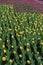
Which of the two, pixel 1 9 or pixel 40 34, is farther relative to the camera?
pixel 1 9

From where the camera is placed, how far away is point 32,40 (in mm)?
5922

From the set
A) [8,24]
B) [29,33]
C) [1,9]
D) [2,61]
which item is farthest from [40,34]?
[1,9]

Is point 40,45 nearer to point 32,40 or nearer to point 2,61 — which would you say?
point 32,40

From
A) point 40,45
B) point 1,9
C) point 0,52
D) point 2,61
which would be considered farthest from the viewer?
point 1,9

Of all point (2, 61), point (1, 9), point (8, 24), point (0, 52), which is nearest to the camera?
point (2, 61)

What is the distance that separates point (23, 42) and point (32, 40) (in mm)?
300

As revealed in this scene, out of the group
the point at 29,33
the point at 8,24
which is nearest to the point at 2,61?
the point at 29,33

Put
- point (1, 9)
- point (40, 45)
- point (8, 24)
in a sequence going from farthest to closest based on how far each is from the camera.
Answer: point (1, 9), point (8, 24), point (40, 45)

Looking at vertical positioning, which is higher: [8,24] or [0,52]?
[0,52]

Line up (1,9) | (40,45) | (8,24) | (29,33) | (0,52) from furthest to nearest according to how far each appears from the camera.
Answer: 1. (1,9)
2. (8,24)
3. (29,33)
4. (40,45)
5. (0,52)

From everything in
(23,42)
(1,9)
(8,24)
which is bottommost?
(1,9)

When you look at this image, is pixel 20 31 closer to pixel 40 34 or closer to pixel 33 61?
pixel 40 34

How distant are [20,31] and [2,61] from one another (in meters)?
1.89

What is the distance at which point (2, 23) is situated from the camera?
7562mm
